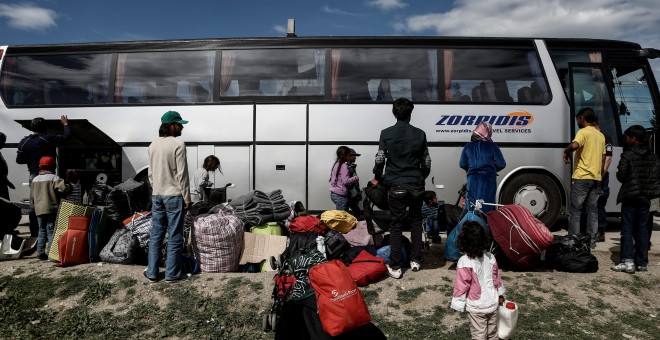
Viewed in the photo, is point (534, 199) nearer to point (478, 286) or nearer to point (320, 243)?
point (320, 243)

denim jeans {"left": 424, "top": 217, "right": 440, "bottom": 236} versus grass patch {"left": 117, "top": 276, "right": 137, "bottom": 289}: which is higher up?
denim jeans {"left": 424, "top": 217, "right": 440, "bottom": 236}

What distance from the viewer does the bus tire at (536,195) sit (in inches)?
323

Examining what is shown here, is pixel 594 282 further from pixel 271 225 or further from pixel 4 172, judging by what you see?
pixel 4 172

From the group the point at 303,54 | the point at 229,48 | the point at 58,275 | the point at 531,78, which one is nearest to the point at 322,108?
the point at 303,54

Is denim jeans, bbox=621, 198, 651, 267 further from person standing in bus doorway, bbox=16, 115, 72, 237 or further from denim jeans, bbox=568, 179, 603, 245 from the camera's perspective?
person standing in bus doorway, bbox=16, 115, 72, 237

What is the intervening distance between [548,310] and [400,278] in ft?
5.25

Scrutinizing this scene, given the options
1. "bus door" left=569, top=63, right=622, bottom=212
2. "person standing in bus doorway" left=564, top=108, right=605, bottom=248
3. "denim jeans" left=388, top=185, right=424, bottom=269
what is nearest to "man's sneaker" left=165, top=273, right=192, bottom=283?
"denim jeans" left=388, top=185, right=424, bottom=269

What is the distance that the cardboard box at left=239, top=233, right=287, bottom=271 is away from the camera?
6105 mm

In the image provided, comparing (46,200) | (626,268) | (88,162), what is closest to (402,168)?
(626,268)

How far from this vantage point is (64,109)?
341 inches

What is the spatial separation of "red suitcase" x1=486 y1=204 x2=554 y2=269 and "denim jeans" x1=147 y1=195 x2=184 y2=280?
3788mm

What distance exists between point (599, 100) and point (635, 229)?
332cm

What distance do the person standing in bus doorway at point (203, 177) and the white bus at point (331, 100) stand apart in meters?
0.59

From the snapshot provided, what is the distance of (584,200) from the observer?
6512mm
